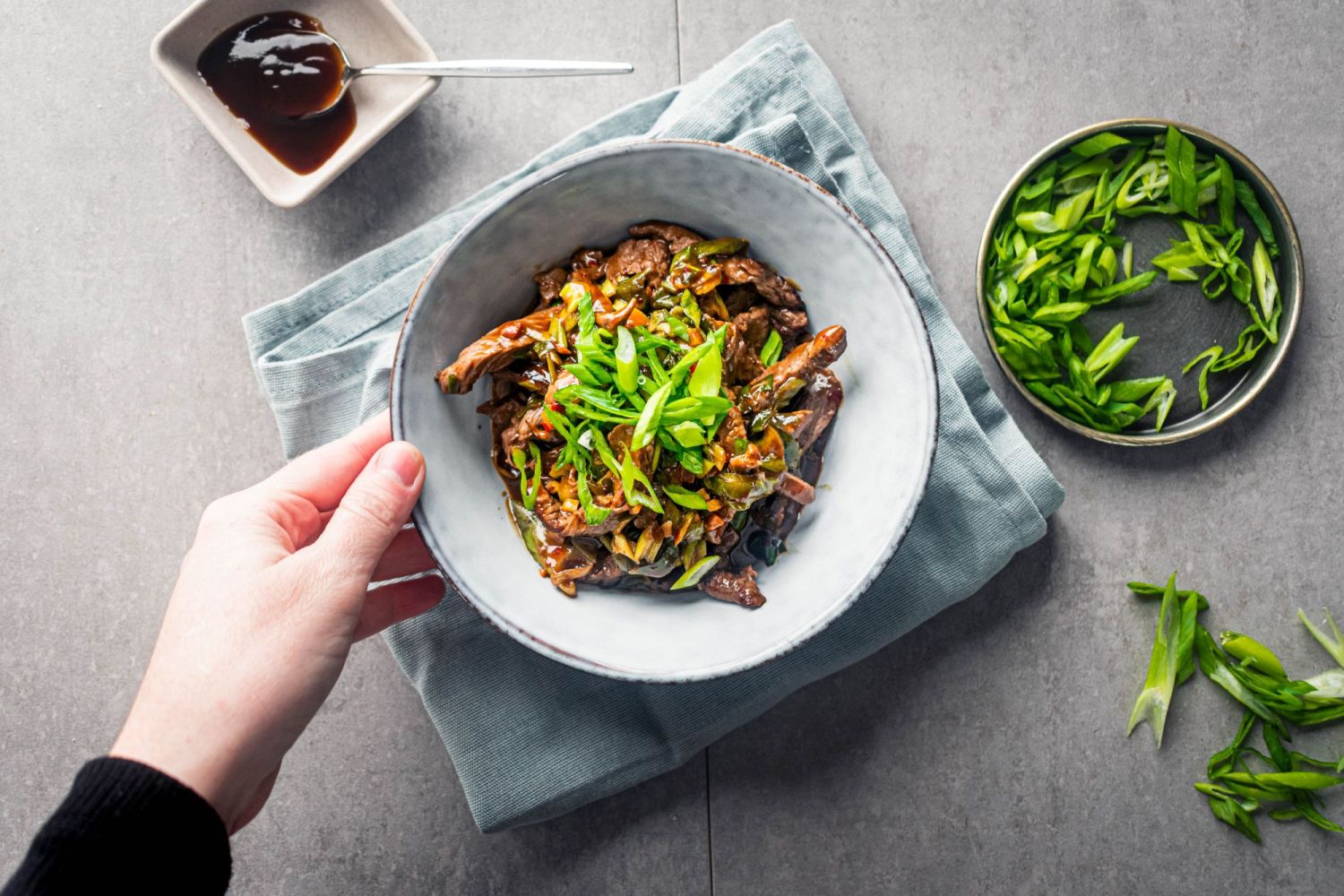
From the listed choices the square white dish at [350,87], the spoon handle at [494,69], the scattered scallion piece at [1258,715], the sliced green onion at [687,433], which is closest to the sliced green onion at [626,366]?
the sliced green onion at [687,433]

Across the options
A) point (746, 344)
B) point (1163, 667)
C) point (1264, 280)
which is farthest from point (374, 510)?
point (1264, 280)

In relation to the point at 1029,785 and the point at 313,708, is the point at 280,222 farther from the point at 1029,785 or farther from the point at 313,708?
the point at 1029,785

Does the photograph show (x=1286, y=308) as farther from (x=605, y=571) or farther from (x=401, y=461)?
(x=401, y=461)

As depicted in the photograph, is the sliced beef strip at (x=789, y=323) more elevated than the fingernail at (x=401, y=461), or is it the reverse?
the fingernail at (x=401, y=461)

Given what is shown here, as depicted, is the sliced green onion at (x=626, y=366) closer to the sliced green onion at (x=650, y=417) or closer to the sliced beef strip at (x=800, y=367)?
the sliced green onion at (x=650, y=417)

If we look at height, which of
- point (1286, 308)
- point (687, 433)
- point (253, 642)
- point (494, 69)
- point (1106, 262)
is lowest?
point (1286, 308)

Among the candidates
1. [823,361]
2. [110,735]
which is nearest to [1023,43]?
[823,361]
